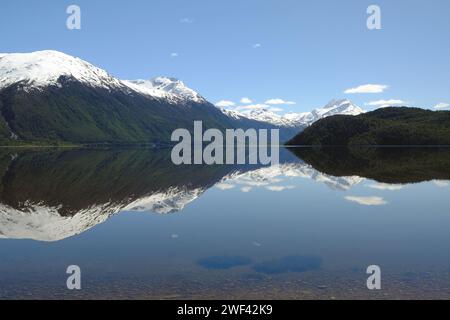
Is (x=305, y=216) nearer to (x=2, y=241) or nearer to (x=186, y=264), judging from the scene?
(x=186, y=264)

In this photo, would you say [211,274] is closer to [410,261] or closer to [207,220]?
[410,261]

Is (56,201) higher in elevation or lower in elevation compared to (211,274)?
higher

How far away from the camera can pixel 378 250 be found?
3341 cm

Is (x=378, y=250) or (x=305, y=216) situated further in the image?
(x=305, y=216)

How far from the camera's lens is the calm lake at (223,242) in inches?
984

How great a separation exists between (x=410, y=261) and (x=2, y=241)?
111ft

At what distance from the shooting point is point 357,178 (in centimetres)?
8675

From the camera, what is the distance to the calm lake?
25000 millimetres

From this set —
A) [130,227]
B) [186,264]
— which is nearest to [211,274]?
[186,264]

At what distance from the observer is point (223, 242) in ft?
121

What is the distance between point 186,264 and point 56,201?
34.7 m
